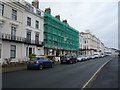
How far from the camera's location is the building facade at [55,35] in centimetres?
3406

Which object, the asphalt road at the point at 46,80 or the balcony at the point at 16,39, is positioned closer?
the asphalt road at the point at 46,80

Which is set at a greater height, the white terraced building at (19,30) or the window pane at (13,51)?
the white terraced building at (19,30)

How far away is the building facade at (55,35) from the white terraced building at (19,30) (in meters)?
2.58

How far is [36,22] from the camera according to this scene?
30.5 meters

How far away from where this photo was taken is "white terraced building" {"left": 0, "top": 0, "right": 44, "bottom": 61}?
21.0m

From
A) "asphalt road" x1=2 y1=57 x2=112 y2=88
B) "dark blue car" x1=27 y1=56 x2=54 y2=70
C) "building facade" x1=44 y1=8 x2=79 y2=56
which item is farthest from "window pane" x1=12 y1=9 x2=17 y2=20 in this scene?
"asphalt road" x1=2 y1=57 x2=112 y2=88

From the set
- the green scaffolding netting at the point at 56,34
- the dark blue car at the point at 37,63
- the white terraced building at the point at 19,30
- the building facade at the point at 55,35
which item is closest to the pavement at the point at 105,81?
the dark blue car at the point at 37,63

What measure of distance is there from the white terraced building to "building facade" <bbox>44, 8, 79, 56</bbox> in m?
2.58

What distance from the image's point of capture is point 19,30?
80.0ft

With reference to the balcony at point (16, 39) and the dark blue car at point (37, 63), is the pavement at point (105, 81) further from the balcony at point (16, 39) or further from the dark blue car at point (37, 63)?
the balcony at point (16, 39)

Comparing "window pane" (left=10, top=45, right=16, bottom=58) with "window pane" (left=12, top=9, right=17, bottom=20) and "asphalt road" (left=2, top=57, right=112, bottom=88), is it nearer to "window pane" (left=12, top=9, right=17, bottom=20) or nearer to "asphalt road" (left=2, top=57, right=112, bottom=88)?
"window pane" (left=12, top=9, right=17, bottom=20)

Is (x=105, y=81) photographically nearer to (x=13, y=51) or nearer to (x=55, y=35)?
(x=13, y=51)

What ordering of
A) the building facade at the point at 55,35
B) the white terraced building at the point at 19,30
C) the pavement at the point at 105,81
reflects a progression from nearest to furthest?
the pavement at the point at 105,81 → the white terraced building at the point at 19,30 → the building facade at the point at 55,35

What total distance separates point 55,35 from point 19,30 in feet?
52.5
